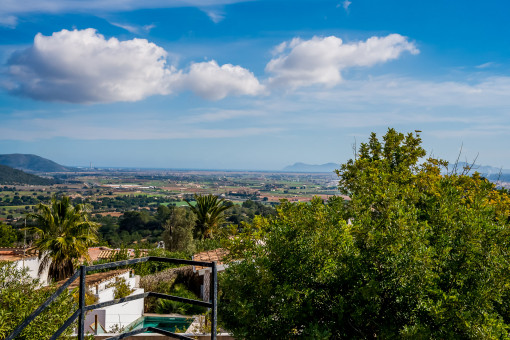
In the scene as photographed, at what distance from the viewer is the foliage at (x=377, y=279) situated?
411 centimetres

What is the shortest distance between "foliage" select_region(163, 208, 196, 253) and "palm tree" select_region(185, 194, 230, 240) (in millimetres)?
824

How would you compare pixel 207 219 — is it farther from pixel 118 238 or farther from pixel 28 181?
pixel 28 181

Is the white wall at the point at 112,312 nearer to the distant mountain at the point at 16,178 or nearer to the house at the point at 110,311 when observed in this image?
the house at the point at 110,311

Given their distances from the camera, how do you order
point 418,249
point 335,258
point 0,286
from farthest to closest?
point 0,286 < point 335,258 < point 418,249

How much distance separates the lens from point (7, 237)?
30.8 metres

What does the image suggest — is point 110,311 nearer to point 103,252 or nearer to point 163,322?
point 163,322

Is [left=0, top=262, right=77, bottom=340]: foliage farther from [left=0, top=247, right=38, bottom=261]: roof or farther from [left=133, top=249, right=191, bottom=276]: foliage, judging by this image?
[left=0, top=247, right=38, bottom=261]: roof

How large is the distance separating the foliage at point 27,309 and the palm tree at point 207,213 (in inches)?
857

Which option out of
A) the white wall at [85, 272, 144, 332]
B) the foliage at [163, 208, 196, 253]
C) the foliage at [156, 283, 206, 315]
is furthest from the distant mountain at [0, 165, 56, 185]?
the white wall at [85, 272, 144, 332]

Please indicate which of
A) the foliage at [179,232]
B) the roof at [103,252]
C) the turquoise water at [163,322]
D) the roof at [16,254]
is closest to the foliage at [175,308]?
the turquoise water at [163,322]

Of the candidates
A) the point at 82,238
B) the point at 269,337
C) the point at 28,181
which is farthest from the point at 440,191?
the point at 28,181

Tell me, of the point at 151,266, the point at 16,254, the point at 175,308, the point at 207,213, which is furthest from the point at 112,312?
the point at 207,213

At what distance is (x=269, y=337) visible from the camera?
14.8ft

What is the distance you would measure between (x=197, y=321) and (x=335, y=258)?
7064 millimetres
